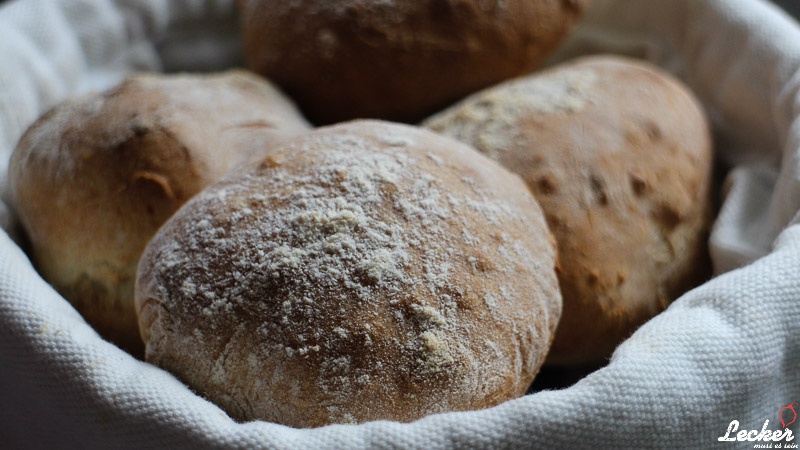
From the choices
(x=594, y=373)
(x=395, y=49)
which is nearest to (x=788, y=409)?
(x=594, y=373)

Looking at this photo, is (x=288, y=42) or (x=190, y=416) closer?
(x=190, y=416)

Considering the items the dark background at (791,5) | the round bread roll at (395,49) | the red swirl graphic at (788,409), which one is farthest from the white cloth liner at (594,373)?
the dark background at (791,5)

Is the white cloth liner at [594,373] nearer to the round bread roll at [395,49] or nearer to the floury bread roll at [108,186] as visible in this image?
the floury bread roll at [108,186]

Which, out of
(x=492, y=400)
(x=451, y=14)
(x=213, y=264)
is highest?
(x=451, y=14)

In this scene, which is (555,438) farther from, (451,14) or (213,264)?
(451,14)

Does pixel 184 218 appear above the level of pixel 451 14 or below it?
below

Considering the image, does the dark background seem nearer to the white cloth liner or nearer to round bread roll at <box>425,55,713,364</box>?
the white cloth liner

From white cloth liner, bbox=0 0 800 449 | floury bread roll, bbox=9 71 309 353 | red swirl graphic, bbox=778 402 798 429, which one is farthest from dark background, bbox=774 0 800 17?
floury bread roll, bbox=9 71 309 353

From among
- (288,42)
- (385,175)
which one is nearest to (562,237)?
(385,175)
